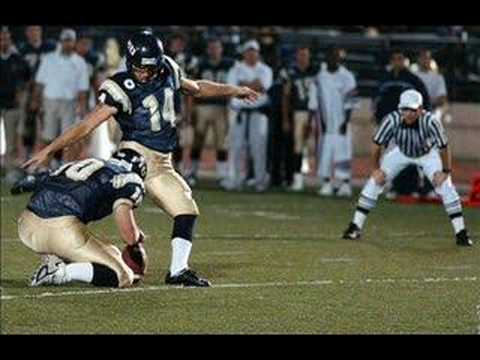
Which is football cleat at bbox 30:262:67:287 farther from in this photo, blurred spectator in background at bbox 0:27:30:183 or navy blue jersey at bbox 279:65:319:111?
navy blue jersey at bbox 279:65:319:111

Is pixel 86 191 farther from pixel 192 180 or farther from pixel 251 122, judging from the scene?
pixel 192 180

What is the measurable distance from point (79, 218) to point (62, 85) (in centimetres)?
869

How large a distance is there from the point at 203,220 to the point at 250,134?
3817mm

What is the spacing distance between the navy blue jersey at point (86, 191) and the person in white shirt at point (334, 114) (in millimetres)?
8255

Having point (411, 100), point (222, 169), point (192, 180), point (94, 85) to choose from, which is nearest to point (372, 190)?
point (411, 100)

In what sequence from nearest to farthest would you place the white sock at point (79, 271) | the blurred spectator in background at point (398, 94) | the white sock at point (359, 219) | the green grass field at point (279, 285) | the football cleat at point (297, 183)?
1. the green grass field at point (279, 285)
2. the white sock at point (79, 271)
3. the white sock at point (359, 219)
4. the blurred spectator in background at point (398, 94)
5. the football cleat at point (297, 183)

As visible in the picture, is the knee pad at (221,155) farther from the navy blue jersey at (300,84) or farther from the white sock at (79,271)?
the white sock at (79,271)

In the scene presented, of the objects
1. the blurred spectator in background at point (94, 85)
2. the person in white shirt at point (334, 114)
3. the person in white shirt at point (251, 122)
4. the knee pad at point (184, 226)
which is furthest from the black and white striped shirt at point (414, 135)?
the person in white shirt at point (251, 122)

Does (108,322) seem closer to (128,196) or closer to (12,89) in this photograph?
(128,196)

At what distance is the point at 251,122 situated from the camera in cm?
1880

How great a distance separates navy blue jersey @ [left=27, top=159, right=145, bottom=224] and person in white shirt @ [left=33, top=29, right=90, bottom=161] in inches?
338

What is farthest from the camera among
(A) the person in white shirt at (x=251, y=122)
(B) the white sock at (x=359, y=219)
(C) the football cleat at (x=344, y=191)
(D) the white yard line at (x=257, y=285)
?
(A) the person in white shirt at (x=251, y=122)

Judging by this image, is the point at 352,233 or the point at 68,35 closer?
the point at 352,233

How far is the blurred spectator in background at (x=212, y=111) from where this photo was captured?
19266mm
